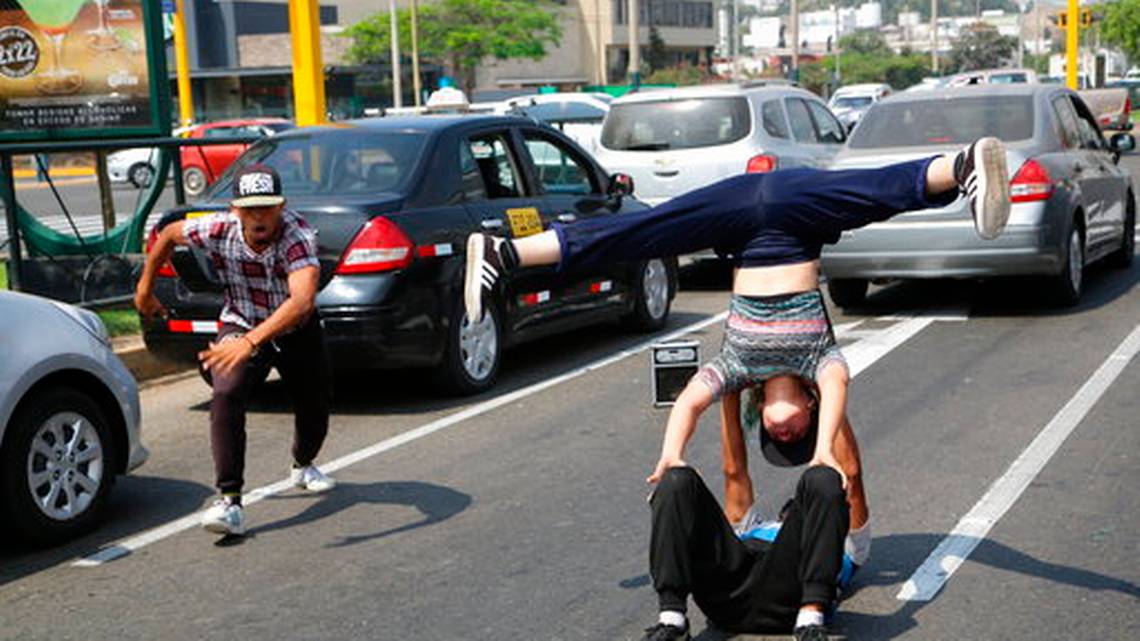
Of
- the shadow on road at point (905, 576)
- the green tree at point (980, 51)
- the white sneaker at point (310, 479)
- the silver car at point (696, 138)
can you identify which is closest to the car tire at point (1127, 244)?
the silver car at point (696, 138)

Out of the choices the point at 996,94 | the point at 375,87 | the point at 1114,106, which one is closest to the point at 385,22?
the point at 375,87

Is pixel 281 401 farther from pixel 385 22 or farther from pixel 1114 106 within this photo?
pixel 385 22

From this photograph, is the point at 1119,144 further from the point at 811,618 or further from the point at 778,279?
the point at 811,618

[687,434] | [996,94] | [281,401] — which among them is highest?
[996,94]

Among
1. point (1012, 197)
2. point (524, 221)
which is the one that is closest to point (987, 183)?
point (524, 221)

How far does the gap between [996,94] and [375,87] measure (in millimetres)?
55372

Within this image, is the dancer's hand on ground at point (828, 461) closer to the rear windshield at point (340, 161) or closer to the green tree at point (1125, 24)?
the rear windshield at point (340, 161)

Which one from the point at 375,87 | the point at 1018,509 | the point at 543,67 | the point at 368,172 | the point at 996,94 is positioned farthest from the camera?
the point at 543,67

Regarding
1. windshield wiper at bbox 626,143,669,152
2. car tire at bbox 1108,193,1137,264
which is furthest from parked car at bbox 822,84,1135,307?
windshield wiper at bbox 626,143,669,152

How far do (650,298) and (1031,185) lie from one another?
294cm

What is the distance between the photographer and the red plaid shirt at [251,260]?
6.56 metres

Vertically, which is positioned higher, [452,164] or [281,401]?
[452,164]

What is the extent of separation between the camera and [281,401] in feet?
31.1

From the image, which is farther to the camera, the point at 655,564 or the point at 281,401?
the point at 281,401
